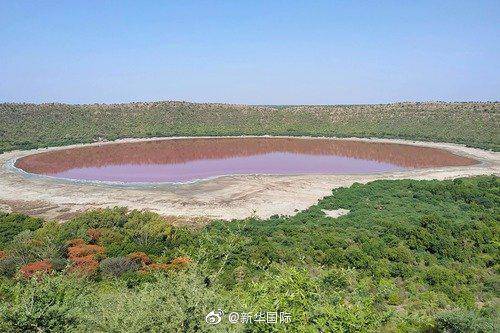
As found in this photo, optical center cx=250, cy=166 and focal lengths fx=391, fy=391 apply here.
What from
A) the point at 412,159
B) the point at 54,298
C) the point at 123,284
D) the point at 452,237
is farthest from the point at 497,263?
the point at 412,159

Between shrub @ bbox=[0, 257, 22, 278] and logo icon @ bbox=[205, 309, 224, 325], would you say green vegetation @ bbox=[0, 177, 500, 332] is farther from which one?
logo icon @ bbox=[205, 309, 224, 325]

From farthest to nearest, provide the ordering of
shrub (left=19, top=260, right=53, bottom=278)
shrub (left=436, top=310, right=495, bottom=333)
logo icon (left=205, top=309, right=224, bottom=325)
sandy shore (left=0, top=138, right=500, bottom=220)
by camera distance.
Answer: sandy shore (left=0, top=138, right=500, bottom=220) → shrub (left=19, top=260, right=53, bottom=278) → shrub (left=436, top=310, right=495, bottom=333) → logo icon (left=205, top=309, right=224, bottom=325)

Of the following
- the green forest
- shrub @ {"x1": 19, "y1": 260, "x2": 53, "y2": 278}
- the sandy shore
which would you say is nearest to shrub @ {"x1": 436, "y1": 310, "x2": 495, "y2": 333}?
the green forest

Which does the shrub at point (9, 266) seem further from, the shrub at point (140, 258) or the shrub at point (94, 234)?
the shrub at point (140, 258)

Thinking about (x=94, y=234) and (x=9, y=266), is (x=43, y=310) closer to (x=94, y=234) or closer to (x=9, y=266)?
(x=9, y=266)

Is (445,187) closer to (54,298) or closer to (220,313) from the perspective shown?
(220,313)
